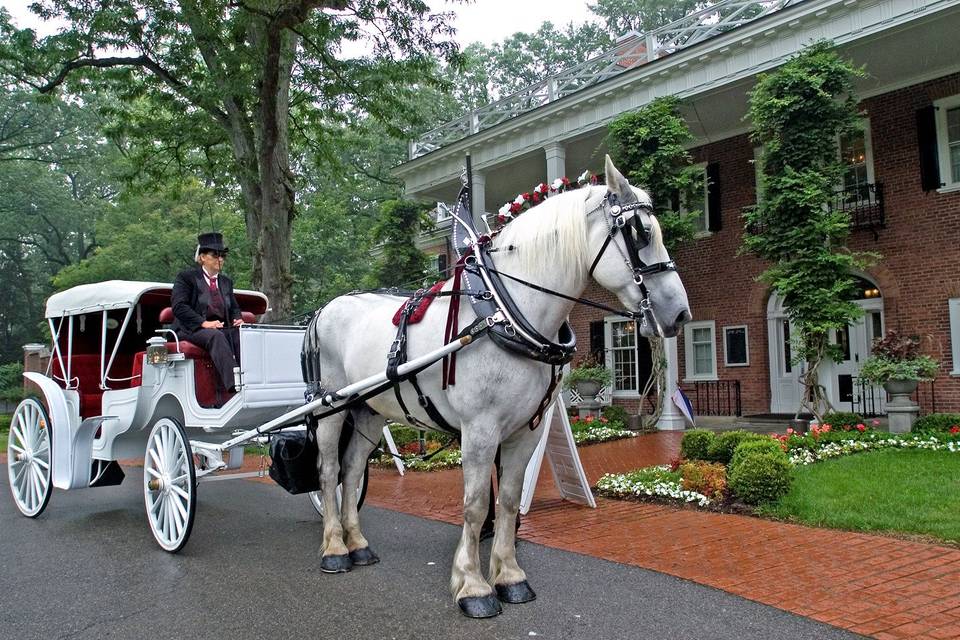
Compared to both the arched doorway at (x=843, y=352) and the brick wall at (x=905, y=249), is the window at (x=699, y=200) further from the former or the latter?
the arched doorway at (x=843, y=352)

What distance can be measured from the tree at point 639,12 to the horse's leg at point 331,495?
3610 cm

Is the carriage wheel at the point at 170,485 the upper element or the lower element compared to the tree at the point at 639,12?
lower

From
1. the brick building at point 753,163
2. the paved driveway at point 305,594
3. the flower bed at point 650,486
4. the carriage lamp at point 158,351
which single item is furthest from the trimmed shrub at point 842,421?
the carriage lamp at point 158,351

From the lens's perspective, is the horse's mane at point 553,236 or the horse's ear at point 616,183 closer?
the horse's ear at point 616,183

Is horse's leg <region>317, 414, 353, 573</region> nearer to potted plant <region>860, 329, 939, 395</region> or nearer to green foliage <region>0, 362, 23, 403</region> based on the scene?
potted plant <region>860, 329, 939, 395</region>

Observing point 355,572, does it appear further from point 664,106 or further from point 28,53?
point 28,53

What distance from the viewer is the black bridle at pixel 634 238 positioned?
3.51m

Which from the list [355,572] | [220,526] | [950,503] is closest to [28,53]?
[220,526]

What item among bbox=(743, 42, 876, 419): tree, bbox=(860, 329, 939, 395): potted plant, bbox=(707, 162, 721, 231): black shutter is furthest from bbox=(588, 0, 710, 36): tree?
bbox=(860, 329, 939, 395): potted plant

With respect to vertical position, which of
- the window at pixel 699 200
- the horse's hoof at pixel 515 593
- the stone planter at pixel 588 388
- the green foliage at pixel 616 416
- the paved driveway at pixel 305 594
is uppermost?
the window at pixel 699 200

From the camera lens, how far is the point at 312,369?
5.08 metres

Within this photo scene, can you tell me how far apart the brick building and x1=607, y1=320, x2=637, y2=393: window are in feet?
0.12

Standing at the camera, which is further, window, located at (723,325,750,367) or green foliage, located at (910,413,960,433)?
window, located at (723,325,750,367)

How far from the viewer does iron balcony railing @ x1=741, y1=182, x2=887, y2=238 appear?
12.0m
